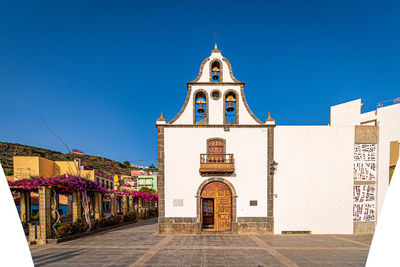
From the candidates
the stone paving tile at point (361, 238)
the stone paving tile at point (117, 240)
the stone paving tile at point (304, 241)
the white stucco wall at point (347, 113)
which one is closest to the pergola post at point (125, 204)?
the stone paving tile at point (117, 240)

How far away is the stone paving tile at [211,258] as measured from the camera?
7.23 meters

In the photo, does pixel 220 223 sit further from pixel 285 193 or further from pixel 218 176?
pixel 285 193

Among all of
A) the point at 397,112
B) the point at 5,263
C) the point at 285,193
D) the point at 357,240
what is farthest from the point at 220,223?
the point at 397,112

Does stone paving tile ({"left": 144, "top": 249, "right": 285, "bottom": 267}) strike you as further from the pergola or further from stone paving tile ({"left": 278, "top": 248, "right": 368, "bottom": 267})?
the pergola

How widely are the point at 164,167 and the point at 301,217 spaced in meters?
9.32

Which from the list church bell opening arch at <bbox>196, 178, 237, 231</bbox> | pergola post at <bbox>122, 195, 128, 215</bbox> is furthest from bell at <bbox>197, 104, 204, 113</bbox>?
pergola post at <bbox>122, 195, 128, 215</bbox>

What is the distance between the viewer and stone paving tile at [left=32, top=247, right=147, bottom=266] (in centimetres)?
737

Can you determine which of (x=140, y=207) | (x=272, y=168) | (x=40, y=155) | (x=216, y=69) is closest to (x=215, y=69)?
(x=216, y=69)

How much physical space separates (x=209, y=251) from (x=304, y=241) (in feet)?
18.5

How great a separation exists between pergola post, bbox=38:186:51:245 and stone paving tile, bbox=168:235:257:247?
267 inches

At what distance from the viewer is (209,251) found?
8.53m

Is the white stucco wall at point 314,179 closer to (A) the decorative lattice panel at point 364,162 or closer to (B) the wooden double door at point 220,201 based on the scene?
(A) the decorative lattice panel at point 364,162

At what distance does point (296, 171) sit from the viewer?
11992mm

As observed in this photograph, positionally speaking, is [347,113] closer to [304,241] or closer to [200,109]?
[304,241]
